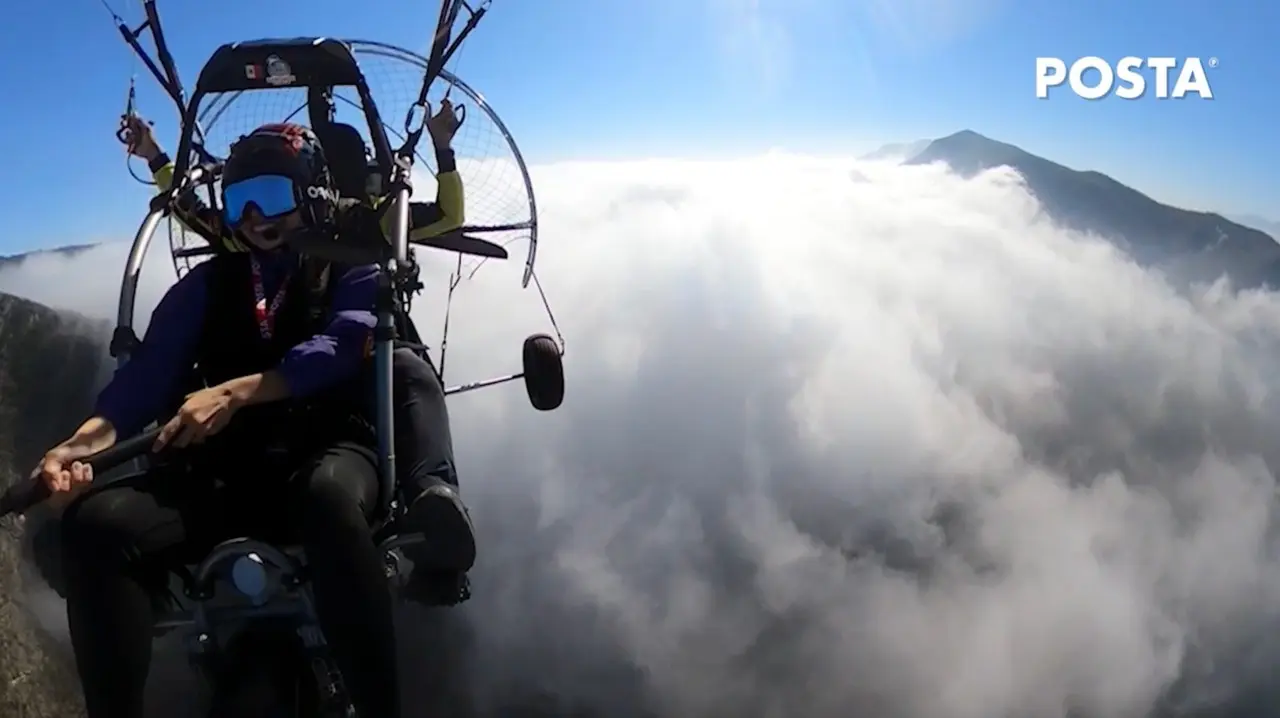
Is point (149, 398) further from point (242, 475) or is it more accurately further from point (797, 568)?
point (797, 568)

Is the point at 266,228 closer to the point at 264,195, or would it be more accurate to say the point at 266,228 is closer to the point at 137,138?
the point at 264,195

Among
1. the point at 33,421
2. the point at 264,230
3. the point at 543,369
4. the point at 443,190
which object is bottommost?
the point at 33,421

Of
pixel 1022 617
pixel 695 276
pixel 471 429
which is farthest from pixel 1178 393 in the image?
pixel 471 429

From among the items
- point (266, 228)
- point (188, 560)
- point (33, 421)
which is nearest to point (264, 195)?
point (266, 228)

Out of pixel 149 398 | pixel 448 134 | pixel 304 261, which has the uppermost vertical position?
pixel 448 134

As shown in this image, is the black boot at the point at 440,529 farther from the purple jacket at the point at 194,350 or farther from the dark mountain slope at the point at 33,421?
the dark mountain slope at the point at 33,421

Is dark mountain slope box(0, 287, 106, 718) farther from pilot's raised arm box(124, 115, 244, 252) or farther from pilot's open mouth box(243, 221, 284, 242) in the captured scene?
pilot's open mouth box(243, 221, 284, 242)

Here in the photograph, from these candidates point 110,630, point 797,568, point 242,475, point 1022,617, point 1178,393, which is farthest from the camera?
point 1178,393
